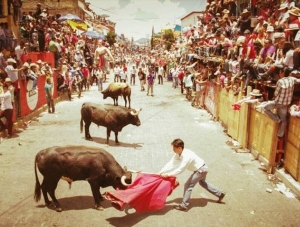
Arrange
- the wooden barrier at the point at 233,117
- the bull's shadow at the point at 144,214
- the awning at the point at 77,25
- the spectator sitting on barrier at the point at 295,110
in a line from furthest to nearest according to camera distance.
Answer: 1. the awning at the point at 77,25
2. the wooden barrier at the point at 233,117
3. the spectator sitting on barrier at the point at 295,110
4. the bull's shadow at the point at 144,214

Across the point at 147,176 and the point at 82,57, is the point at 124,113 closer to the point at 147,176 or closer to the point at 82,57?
the point at 147,176

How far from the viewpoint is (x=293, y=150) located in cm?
903

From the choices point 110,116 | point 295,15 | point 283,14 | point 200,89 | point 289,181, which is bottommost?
point 289,181

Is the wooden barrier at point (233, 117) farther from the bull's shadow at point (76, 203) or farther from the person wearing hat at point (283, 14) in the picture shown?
the bull's shadow at point (76, 203)

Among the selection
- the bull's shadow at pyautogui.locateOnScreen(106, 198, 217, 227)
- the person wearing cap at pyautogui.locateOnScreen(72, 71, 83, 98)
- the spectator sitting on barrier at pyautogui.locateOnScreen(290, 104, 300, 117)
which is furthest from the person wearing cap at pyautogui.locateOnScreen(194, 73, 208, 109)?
the bull's shadow at pyautogui.locateOnScreen(106, 198, 217, 227)

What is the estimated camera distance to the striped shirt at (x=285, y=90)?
907 cm

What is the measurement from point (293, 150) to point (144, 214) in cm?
436

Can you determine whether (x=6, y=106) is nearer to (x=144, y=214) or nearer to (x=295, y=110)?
(x=144, y=214)

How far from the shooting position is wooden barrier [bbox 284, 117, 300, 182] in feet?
28.7

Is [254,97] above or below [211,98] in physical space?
above

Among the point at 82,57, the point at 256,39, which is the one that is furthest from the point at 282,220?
the point at 82,57

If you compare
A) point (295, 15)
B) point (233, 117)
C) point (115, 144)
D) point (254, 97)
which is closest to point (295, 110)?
point (254, 97)

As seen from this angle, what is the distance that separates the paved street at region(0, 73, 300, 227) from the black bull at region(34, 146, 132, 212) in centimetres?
55

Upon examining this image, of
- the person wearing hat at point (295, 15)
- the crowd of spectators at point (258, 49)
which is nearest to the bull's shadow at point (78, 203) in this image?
the crowd of spectators at point (258, 49)
